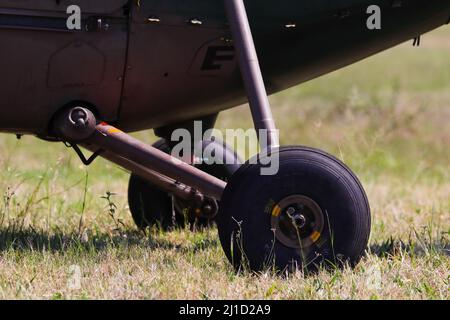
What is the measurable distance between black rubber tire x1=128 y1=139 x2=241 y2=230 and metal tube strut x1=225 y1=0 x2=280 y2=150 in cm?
168

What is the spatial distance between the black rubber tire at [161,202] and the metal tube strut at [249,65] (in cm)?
168

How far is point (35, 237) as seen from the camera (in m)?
5.79

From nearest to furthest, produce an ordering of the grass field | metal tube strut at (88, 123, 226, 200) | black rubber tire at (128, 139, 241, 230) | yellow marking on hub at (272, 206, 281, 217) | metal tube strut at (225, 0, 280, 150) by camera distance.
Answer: the grass field
yellow marking on hub at (272, 206, 281, 217)
metal tube strut at (225, 0, 280, 150)
metal tube strut at (88, 123, 226, 200)
black rubber tire at (128, 139, 241, 230)

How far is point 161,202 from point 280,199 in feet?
6.66

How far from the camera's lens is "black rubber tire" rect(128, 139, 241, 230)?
6465 mm

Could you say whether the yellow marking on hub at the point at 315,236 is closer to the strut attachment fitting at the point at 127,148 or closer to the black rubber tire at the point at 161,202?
the strut attachment fitting at the point at 127,148

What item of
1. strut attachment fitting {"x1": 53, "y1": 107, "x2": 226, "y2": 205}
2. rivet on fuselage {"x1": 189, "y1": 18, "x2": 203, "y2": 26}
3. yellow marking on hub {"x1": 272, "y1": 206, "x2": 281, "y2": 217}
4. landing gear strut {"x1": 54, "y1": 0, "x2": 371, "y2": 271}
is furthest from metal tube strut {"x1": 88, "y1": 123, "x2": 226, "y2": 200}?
rivet on fuselage {"x1": 189, "y1": 18, "x2": 203, "y2": 26}

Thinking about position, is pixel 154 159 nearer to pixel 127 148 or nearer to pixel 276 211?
pixel 127 148

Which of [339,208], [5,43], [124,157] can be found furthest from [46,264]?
[339,208]

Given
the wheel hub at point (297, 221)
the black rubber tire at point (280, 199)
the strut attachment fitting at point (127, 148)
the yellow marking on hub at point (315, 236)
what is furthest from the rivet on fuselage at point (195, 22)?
the yellow marking on hub at point (315, 236)

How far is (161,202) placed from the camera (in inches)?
256

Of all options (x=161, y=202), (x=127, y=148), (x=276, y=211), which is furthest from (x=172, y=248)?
(x=276, y=211)

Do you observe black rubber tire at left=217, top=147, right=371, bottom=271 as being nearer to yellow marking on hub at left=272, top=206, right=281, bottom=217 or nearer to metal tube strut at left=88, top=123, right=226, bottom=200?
yellow marking on hub at left=272, top=206, right=281, bottom=217
